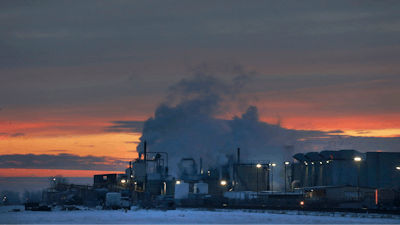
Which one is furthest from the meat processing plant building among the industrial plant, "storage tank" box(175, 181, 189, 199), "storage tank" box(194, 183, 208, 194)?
"storage tank" box(175, 181, 189, 199)

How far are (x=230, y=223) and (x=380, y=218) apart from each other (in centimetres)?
1696

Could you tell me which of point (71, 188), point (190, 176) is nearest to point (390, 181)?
point (190, 176)

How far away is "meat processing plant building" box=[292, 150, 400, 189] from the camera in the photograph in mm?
102812

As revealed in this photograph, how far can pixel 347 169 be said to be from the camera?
111750mm

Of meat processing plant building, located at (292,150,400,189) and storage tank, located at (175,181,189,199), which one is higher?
meat processing plant building, located at (292,150,400,189)

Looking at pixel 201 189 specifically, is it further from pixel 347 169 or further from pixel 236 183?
pixel 347 169

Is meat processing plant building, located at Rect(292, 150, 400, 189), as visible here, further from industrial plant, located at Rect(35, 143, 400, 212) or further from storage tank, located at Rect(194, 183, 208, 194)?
storage tank, located at Rect(194, 183, 208, 194)

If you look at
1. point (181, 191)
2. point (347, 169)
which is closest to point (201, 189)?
point (181, 191)

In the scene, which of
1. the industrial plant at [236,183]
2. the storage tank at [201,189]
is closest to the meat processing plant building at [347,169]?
the industrial plant at [236,183]

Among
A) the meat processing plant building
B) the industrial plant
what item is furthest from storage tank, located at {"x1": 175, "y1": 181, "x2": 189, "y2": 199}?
the meat processing plant building

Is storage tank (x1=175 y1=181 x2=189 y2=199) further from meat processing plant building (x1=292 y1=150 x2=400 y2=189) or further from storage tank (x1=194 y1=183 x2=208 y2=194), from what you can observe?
meat processing plant building (x1=292 y1=150 x2=400 y2=189)

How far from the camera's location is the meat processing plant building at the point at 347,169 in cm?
10281

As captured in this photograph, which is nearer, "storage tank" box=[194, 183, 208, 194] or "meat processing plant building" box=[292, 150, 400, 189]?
"meat processing plant building" box=[292, 150, 400, 189]

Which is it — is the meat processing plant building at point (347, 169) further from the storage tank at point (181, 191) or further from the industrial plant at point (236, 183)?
the storage tank at point (181, 191)
